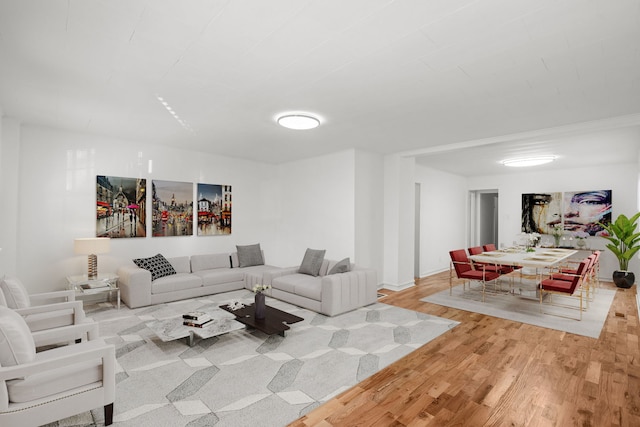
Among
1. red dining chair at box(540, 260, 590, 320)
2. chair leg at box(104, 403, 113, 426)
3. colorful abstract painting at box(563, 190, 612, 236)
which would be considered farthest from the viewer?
colorful abstract painting at box(563, 190, 612, 236)

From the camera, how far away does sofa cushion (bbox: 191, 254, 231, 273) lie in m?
6.17

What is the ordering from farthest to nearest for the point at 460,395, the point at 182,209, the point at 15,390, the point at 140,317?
the point at 182,209 < the point at 140,317 < the point at 460,395 < the point at 15,390

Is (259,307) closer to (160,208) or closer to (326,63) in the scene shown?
(326,63)

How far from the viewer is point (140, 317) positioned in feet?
14.7

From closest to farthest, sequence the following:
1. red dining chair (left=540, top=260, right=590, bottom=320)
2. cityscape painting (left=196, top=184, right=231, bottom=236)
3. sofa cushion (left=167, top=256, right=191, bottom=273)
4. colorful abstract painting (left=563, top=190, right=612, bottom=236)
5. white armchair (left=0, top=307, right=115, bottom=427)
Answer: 1. white armchair (left=0, top=307, right=115, bottom=427)
2. red dining chair (left=540, top=260, right=590, bottom=320)
3. sofa cushion (left=167, top=256, right=191, bottom=273)
4. cityscape painting (left=196, top=184, right=231, bottom=236)
5. colorful abstract painting (left=563, top=190, right=612, bottom=236)

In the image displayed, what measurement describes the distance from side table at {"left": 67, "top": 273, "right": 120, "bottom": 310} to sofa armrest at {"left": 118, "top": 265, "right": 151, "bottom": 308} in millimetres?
132

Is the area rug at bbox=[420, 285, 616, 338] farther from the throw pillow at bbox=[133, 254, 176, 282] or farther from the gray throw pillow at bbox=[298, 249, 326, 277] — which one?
the throw pillow at bbox=[133, 254, 176, 282]

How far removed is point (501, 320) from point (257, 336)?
3446 millimetres

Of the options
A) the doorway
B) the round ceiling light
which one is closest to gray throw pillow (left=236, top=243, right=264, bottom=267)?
the round ceiling light

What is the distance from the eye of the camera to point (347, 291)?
478 cm

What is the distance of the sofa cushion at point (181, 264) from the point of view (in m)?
5.90

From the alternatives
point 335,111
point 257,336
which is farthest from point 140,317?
point 335,111

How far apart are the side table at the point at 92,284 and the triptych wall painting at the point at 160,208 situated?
82 centimetres

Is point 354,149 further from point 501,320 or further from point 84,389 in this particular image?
point 84,389
